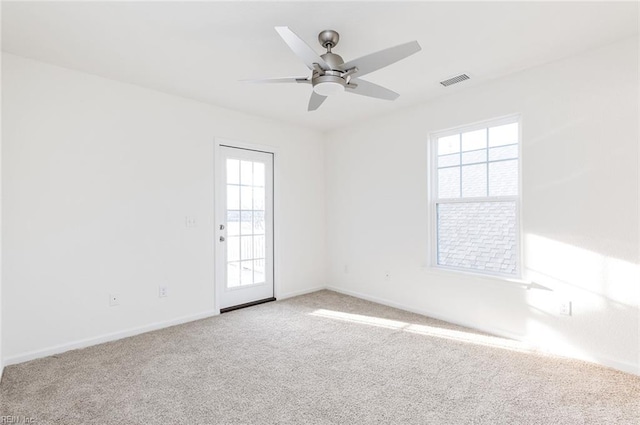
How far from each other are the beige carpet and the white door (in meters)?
0.89

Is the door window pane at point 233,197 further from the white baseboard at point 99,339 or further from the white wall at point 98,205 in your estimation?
the white baseboard at point 99,339

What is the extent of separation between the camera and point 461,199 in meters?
3.49

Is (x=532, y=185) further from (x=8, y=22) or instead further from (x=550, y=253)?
(x=8, y=22)

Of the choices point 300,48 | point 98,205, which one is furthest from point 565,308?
point 98,205

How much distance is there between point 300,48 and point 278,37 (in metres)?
0.61

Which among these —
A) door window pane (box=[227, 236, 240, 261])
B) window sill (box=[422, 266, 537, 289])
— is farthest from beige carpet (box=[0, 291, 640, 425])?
door window pane (box=[227, 236, 240, 261])

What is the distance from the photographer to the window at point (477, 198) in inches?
123

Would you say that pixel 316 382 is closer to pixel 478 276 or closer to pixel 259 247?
pixel 478 276

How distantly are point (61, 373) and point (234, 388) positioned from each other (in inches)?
53.4

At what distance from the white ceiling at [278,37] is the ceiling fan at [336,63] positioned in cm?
23

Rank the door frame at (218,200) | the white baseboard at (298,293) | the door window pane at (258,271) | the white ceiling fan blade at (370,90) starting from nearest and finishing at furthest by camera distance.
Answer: the white ceiling fan blade at (370,90) → the door frame at (218,200) → the door window pane at (258,271) → the white baseboard at (298,293)

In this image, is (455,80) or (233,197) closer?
(455,80)

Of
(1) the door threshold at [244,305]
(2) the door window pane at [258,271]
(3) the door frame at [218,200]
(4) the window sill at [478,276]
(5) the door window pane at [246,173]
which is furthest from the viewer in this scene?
(2) the door window pane at [258,271]

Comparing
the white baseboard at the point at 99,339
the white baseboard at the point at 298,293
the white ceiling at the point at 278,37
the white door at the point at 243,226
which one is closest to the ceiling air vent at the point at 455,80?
the white ceiling at the point at 278,37
